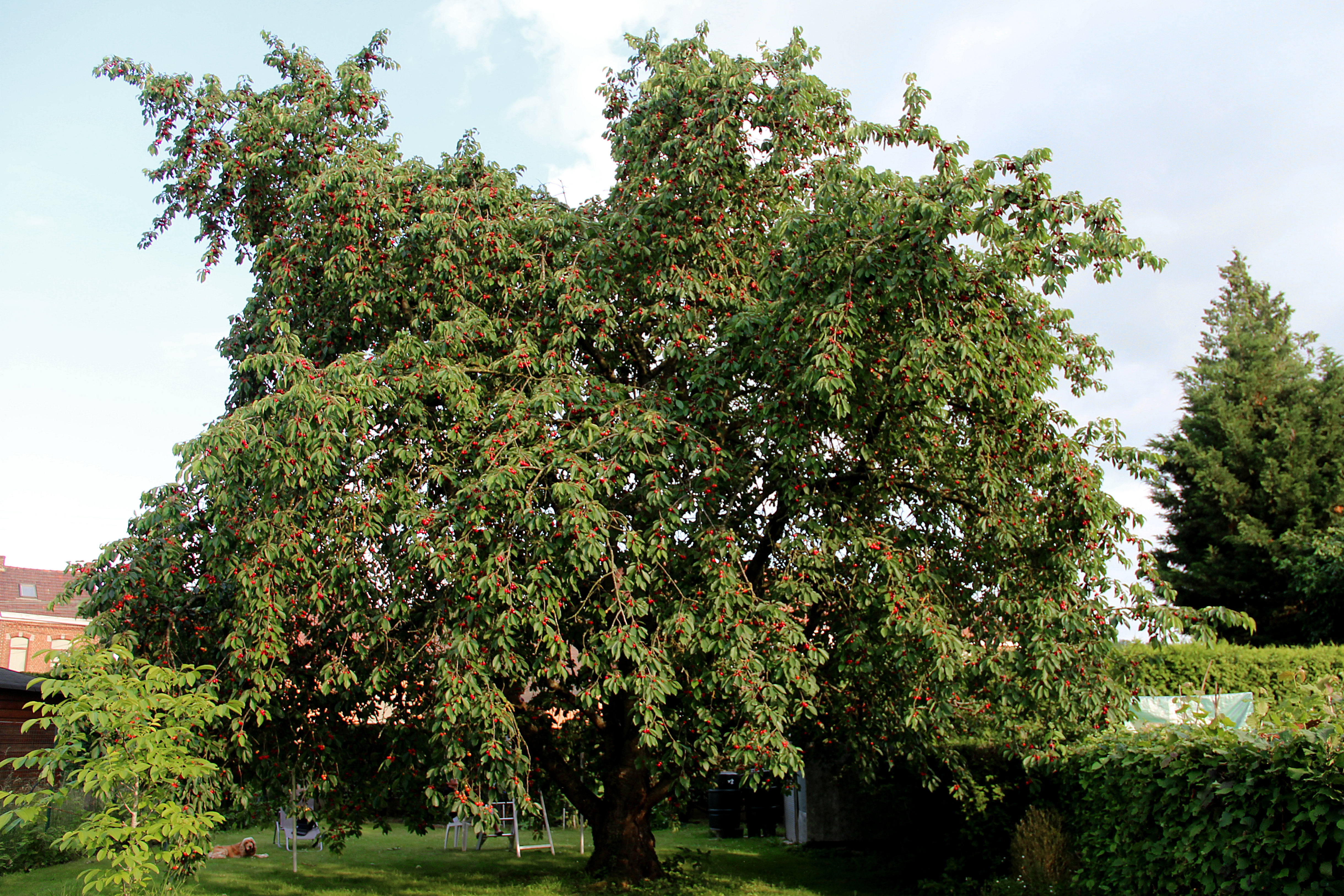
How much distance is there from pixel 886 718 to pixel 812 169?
5.76m

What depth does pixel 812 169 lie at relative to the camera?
31.7ft

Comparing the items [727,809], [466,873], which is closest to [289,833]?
[466,873]

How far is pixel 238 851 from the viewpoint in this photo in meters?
15.4

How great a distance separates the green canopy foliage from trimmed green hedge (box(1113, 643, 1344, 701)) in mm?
6668

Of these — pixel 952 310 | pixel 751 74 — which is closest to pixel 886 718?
pixel 952 310

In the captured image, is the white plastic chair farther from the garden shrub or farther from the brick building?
the brick building

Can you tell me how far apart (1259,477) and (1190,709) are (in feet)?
64.8

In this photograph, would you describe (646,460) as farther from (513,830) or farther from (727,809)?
(727,809)

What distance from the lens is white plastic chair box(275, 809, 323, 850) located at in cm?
1398

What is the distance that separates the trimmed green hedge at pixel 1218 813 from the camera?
14.4ft

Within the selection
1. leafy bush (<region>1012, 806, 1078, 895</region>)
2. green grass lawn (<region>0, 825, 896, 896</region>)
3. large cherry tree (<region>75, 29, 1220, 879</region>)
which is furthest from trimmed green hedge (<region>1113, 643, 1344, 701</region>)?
large cherry tree (<region>75, 29, 1220, 879</region>)

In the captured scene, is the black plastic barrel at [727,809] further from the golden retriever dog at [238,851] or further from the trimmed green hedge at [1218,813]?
the trimmed green hedge at [1218,813]

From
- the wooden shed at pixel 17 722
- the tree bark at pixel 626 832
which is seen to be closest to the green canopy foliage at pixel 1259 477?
the tree bark at pixel 626 832

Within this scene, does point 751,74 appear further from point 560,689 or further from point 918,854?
point 918,854
